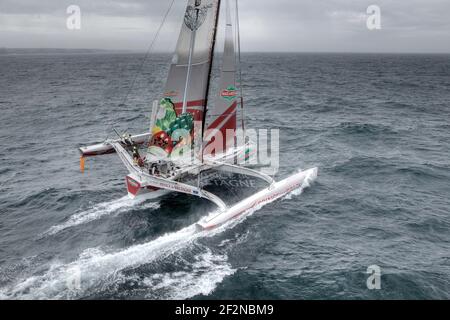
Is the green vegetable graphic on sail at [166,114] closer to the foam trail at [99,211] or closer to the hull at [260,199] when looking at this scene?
the foam trail at [99,211]

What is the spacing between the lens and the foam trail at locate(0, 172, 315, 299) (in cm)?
1205

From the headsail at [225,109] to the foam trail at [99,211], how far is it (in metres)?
5.16

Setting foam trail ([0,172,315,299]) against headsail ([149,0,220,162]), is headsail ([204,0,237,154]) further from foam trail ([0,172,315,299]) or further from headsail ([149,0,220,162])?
foam trail ([0,172,315,299])

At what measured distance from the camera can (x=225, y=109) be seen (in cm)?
2159

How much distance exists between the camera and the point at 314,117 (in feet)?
135

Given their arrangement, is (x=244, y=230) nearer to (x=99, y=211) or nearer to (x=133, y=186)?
(x=133, y=186)

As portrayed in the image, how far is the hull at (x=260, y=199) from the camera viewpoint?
16.1 metres

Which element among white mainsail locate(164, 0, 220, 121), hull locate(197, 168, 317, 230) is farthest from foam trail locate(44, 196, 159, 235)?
white mainsail locate(164, 0, 220, 121)

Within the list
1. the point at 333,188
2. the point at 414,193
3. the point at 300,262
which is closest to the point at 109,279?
the point at 300,262

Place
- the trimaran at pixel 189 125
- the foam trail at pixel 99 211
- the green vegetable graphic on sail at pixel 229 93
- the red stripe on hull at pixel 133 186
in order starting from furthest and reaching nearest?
the green vegetable graphic on sail at pixel 229 93, the trimaran at pixel 189 125, the red stripe on hull at pixel 133 186, the foam trail at pixel 99 211

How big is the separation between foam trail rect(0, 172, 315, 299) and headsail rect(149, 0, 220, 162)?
5.74m

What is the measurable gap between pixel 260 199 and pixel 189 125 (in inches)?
214

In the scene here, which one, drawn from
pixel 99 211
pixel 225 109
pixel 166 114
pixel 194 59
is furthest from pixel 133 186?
pixel 194 59

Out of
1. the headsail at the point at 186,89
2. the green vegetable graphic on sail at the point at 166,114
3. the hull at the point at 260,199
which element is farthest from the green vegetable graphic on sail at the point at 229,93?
the hull at the point at 260,199
